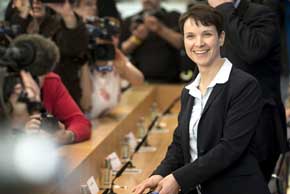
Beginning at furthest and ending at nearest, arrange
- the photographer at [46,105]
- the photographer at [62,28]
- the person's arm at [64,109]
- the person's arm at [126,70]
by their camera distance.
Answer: the person's arm at [126,70]
the photographer at [62,28]
the person's arm at [64,109]
the photographer at [46,105]

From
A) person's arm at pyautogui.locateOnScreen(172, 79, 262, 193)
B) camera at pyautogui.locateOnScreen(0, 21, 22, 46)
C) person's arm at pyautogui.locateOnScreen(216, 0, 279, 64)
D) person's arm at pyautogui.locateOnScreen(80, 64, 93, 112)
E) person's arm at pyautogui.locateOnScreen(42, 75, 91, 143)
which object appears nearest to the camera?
person's arm at pyautogui.locateOnScreen(172, 79, 262, 193)

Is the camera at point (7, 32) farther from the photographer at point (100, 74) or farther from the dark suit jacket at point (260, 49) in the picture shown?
the dark suit jacket at point (260, 49)

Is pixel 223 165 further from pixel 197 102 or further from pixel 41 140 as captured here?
pixel 41 140

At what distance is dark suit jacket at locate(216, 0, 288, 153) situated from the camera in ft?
10.3

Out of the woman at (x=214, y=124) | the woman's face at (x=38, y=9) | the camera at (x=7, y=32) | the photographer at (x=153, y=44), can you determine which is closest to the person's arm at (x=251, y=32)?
the woman at (x=214, y=124)

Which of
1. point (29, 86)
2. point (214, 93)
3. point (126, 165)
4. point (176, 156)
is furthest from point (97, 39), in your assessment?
point (214, 93)

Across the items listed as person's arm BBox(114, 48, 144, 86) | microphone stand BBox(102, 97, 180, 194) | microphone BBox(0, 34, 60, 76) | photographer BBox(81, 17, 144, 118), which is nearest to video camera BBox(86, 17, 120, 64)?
photographer BBox(81, 17, 144, 118)

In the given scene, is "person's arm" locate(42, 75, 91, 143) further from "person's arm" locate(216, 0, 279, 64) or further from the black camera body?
the black camera body

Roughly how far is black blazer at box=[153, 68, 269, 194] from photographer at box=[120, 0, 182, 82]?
3.44 meters

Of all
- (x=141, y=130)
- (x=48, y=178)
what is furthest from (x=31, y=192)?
(x=141, y=130)

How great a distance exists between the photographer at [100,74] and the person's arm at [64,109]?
54 cm

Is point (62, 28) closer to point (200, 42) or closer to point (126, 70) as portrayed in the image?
point (126, 70)

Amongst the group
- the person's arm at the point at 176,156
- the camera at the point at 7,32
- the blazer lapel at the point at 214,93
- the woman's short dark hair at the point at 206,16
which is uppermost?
the camera at the point at 7,32

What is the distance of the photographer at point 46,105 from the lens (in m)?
3.26
